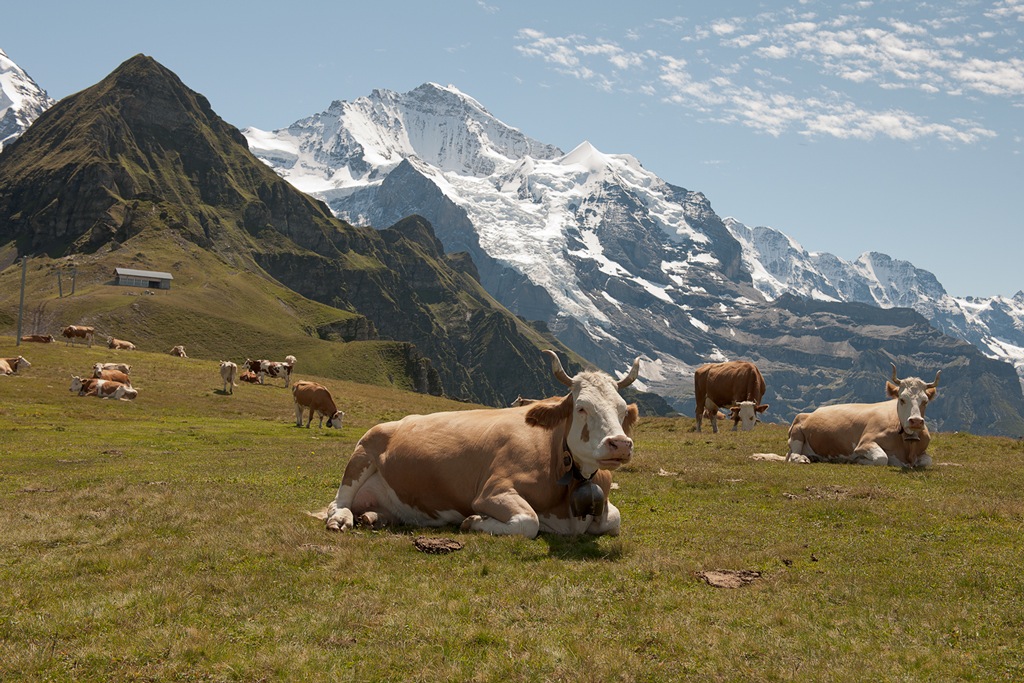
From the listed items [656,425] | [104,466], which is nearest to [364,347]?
[656,425]

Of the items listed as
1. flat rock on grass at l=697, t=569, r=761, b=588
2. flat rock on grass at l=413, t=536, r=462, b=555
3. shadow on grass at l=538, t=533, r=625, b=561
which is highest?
flat rock on grass at l=697, t=569, r=761, b=588

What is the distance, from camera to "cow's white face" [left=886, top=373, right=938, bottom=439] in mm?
24672

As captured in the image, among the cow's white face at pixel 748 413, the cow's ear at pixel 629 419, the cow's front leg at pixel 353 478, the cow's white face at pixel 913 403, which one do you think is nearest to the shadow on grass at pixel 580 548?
the cow's ear at pixel 629 419

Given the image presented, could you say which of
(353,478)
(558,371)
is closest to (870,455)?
(558,371)

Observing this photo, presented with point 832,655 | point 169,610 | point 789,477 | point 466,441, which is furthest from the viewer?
point 789,477

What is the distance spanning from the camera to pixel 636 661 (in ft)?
28.4

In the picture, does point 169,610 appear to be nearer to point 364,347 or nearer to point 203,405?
point 203,405

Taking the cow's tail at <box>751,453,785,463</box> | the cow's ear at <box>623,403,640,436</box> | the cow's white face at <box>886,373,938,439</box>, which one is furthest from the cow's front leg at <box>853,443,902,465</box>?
the cow's ear at <box>623,403,640,436</box>

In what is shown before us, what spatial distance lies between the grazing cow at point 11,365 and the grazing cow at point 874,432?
58.3 m

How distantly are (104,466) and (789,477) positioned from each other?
A: 2189 cm

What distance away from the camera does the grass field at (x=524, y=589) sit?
8.69 metres

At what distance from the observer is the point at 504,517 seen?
14.2m

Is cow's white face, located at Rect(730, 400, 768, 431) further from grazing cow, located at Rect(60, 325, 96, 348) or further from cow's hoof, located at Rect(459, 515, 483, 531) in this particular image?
grazing cow, located at Rect(60, 325, 96, 348)

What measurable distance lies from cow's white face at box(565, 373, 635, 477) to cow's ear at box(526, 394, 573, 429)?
25 cm
